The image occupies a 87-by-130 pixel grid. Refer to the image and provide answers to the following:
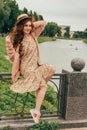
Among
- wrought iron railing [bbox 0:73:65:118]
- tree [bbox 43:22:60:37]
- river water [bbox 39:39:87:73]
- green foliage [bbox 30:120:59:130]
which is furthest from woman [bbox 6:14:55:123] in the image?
tree [bbox 43:22:60:37]

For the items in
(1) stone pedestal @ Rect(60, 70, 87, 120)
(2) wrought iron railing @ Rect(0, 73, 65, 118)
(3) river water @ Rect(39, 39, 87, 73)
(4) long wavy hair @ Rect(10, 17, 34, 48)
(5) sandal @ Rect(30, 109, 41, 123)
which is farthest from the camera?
(3) river water @ Rect(39, 39, 87, 73)

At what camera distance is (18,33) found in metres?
6.59

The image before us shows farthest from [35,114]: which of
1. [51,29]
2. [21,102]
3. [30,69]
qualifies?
[51,29]

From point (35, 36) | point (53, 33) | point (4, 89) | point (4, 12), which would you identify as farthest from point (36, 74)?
point (53, 33)

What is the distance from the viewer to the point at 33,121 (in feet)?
22.4

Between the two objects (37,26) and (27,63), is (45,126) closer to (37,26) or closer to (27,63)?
(27,63)

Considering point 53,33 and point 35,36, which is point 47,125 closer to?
point 35,36

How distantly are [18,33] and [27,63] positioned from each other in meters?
0.50

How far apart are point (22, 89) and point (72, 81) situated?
0.99 metres

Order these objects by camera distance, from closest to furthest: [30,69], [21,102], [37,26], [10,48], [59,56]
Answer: [10,48] < [30,69] < [37,26] < [21,102] < [59,56]

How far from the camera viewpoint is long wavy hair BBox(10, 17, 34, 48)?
6.51 metres

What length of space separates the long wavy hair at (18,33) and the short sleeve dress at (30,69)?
0.09 m

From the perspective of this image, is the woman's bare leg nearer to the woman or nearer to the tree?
the woman

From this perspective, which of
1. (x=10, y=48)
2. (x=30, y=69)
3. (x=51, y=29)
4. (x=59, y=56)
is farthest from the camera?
(x=51, y=29)
